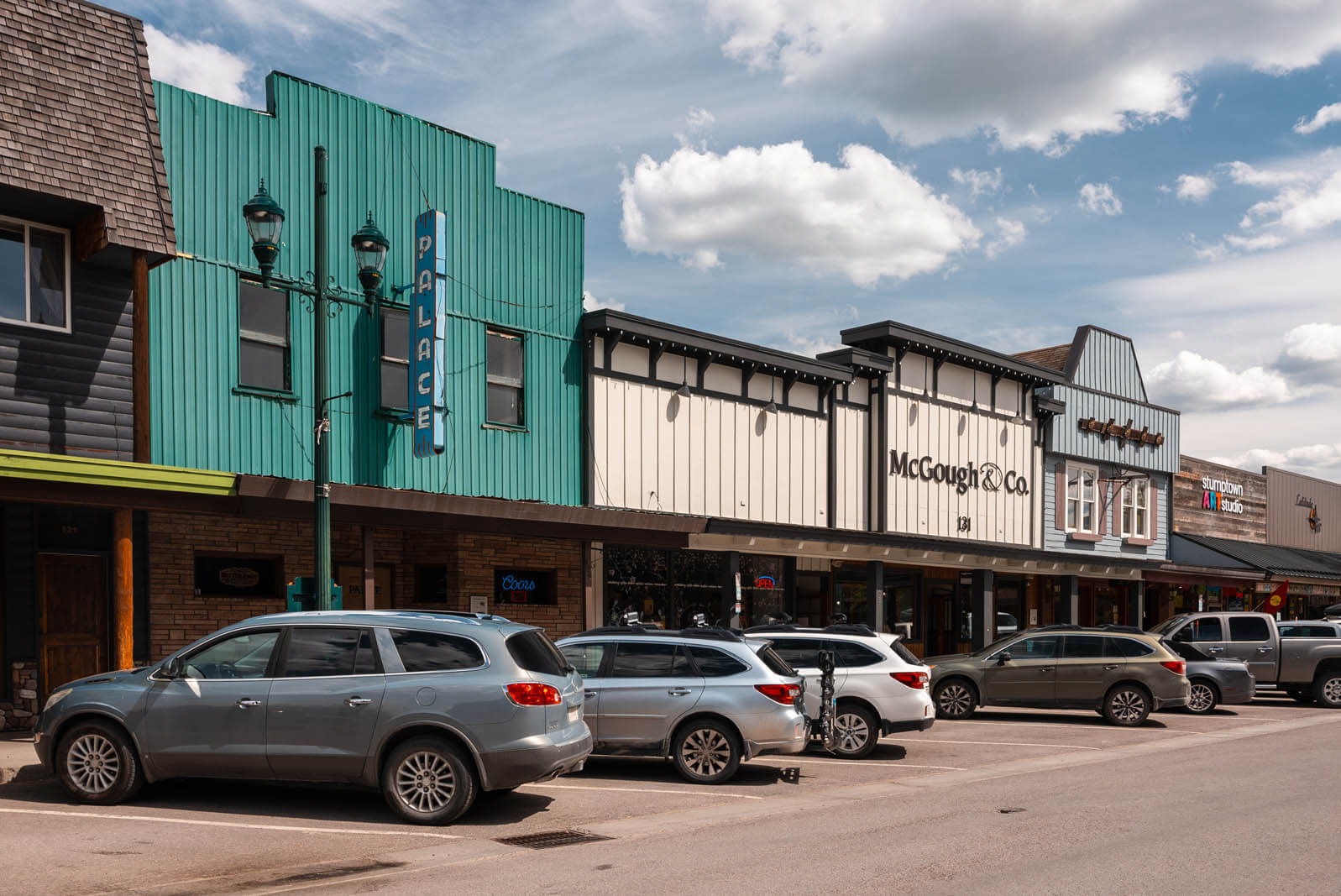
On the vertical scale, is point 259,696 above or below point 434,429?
below

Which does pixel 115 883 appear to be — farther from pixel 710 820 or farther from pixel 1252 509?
pixel 1252 509

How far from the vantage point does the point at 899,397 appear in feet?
94.2

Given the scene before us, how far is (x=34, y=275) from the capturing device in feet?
49.8

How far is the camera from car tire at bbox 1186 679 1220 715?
2180cm

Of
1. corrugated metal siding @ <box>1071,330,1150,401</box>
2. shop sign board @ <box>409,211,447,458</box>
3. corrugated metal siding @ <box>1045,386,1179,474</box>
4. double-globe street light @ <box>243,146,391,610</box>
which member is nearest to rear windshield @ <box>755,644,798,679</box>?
double-globe street light @ <box>243,146,391,610</box>

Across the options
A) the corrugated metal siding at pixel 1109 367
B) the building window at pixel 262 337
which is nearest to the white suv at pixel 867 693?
the building window at pixel 262 337

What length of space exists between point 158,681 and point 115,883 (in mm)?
2783

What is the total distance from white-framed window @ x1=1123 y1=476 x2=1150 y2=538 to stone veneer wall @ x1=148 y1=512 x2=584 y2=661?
21225mm

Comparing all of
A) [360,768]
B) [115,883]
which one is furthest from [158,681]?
[115,883]

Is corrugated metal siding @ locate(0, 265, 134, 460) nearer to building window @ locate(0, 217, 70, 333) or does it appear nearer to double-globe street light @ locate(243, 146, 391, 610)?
building window @ locate(0, 217, 70, 333)

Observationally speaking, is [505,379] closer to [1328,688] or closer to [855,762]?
[855,762]

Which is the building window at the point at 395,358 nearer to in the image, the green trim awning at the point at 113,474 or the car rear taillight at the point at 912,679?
the green trim awning at the point at 113,474

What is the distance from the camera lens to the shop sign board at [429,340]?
17922 mm

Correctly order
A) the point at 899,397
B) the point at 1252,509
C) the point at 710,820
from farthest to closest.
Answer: the point at 1252,509 < the point at 899,397 < the point at 710,820
